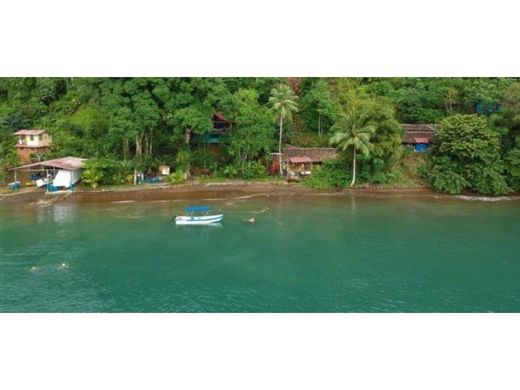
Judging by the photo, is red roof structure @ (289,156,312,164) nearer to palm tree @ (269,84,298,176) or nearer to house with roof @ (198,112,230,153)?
palm tree @ (269,84,298,176)

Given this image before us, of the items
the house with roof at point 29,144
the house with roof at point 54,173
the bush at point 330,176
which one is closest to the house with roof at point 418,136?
the bush at point 330,176

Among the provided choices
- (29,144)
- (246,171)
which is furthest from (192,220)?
(29,144)

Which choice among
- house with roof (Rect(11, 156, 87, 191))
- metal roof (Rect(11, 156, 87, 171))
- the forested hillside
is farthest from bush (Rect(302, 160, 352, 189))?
house with roof (Rect(11, 156, 87, 191))

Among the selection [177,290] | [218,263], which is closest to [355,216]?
[218,263]

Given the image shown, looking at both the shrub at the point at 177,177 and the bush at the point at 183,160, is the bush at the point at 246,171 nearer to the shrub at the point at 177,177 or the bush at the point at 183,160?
the bush at the point at 183,160

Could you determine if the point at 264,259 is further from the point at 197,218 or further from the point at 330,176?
the point at 330,176

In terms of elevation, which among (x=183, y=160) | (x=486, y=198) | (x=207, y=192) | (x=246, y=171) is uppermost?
(x=183, y=160)

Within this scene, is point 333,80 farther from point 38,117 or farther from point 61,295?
point 61,295
